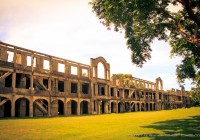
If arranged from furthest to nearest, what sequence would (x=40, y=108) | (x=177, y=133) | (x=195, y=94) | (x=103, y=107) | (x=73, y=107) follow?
(x=195, y=94) → (x=103, y=107) → (x=73, y=107) → (x=40, y=108) → (x=177, y=133)

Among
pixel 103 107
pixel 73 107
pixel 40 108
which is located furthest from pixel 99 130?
pixel 103 107

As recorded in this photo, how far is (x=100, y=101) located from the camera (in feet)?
131

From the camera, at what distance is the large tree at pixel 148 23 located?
1335 cm

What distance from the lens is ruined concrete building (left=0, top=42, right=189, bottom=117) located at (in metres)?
26.0

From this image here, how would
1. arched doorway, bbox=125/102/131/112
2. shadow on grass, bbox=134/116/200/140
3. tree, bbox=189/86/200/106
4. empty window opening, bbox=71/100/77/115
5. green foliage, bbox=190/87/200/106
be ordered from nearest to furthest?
shadow on grass, bbox=134/116/200/140, empty window opening, bbox=71/100/77/115, tree, bbox=189/86/200/106, green foliage, bbox=190/87/200/106, arched doorway, bbox=125/102/131/112

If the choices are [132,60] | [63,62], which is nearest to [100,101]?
[63,62]

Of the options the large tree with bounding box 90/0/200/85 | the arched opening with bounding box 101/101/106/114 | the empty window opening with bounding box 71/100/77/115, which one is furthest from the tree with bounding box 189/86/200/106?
the large tree with bounding box 90/0/200/85

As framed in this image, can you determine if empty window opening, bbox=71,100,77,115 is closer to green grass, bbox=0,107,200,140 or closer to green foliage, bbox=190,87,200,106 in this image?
green grass, bbox=0,107,200,140

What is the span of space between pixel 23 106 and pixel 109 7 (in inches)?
781

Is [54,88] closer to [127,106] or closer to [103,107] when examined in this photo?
[103,107]

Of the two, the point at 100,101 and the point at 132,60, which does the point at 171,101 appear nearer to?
the point at 100,101

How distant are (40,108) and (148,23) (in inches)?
770

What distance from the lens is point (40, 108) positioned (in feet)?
94.6

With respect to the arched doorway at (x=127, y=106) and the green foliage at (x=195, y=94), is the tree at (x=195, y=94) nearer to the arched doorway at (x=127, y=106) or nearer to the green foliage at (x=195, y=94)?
the green foliage at (x=195, y=94)
